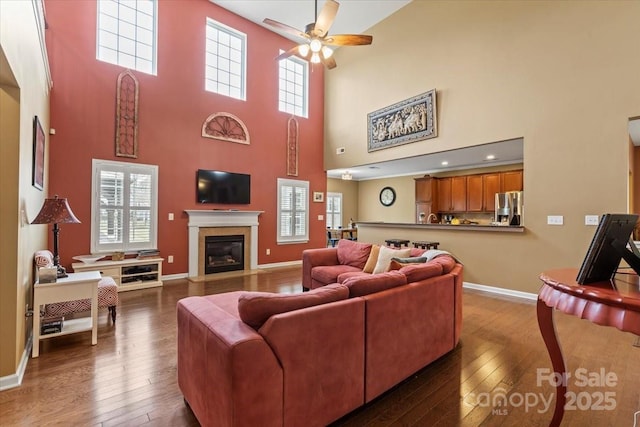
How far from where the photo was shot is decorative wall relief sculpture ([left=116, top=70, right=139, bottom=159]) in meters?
4.94

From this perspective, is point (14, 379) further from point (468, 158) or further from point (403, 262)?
point (468, 158)

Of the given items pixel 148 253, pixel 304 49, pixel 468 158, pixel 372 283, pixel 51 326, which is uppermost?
pixel 304 49

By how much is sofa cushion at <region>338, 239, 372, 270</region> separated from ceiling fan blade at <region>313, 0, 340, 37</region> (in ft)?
9.85

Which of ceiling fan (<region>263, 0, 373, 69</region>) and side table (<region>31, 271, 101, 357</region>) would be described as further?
ceiling fan (<region>263, 0, 373, 69</region>)

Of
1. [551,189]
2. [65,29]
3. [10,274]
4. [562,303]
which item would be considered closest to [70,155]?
[65,29]

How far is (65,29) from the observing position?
4484 mm

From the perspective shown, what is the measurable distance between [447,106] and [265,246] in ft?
15.7

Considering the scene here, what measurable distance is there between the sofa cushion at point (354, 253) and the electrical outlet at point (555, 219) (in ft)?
8.53

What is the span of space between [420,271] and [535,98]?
3.75m

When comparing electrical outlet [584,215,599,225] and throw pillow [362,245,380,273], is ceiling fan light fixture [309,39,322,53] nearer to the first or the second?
throw pillow [362,245,380,273]

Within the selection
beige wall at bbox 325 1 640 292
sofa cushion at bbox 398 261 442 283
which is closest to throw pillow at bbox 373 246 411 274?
sofa cushion at bbox 398 261 442 283

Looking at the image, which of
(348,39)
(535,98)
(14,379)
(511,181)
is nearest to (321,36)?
(348,39)

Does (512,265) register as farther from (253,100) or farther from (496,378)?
(253,100)

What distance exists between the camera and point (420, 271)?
2.32m
